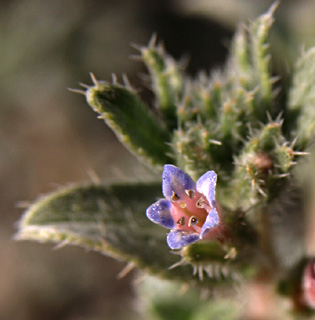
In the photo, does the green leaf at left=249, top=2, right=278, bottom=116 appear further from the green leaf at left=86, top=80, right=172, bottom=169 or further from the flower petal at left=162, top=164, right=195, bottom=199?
the flower petal at left=162, top=164, right=195, bottom=199

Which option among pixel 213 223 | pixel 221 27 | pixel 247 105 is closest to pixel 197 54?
pixel 221 27

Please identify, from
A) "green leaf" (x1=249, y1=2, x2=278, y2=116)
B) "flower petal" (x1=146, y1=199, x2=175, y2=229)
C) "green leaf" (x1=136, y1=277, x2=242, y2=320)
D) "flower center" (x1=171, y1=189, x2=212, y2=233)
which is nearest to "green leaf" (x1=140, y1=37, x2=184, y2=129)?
"green leaf" (x1=249, y1=2, x2=278, y2=116)

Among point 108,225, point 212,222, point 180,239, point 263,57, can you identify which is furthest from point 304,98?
point 108,225

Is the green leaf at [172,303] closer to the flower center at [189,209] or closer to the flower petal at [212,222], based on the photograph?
the flower center at [189,209]

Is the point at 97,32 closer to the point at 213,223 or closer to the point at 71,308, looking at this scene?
the point at 71,308

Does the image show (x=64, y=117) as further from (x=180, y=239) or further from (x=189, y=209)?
(x=180, y=239)
